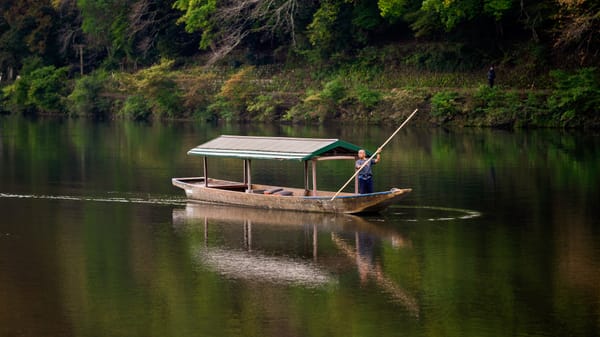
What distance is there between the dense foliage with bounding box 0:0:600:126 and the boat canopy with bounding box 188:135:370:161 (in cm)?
→ 2255

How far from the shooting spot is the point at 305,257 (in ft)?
77.9

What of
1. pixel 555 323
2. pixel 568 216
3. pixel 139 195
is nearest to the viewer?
pixel 555 323

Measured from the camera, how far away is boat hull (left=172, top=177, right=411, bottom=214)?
28500mm

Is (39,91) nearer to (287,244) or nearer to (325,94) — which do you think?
(325,94)

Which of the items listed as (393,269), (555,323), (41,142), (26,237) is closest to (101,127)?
(41,142)

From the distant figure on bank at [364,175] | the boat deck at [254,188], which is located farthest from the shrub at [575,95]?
the distant figure on bank at [364,175]

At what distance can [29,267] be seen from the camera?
74.8ft

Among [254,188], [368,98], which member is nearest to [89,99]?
[368,98]

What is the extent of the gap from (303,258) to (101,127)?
154ft

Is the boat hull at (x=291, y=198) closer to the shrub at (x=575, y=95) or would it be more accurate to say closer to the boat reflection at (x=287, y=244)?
the boat reflection at (x=287, y=244)

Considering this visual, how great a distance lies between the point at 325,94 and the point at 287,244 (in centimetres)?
4368

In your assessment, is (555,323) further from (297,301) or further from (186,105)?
(186,105)

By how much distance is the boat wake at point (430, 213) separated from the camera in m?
28.7

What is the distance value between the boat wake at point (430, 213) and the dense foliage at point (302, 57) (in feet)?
74.1
